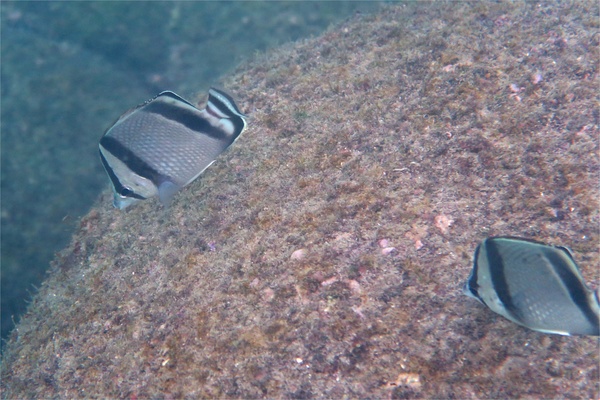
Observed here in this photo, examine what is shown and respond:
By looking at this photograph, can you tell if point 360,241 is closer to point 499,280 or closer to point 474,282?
point 474,282

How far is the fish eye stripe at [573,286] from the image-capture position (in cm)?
159

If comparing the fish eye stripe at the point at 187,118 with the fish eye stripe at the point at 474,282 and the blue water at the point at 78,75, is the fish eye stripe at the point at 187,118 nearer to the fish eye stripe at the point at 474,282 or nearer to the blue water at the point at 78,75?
the fish eye stripe at the point at 474,282

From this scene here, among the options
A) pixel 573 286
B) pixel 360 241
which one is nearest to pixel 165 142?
pixel 360 241

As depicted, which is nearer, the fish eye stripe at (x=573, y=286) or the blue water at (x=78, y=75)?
the fish eye stripe at (x=573, y=286)

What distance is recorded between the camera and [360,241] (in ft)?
8.36

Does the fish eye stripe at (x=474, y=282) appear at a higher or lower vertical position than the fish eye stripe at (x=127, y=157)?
lower

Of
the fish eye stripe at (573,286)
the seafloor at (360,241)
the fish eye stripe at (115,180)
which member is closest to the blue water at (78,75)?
the seafloor at (360,241)

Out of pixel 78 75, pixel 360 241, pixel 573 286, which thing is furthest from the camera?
pixel 78 75

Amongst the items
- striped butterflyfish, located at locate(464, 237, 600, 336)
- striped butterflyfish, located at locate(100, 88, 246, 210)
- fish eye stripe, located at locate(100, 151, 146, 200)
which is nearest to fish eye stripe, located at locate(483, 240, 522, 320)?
striped butterflyfish, located at locate(464, 237, 600, 336)

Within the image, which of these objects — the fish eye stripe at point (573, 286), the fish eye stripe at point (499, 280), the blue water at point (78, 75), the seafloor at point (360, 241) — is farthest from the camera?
the blue water at point (78, 75)

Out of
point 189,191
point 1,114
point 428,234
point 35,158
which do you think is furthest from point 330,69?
point 1,114

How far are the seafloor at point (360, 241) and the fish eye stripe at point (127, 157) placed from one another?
890 mm

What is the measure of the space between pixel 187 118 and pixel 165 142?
20 cm

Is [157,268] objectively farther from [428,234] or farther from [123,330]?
[428,234]
